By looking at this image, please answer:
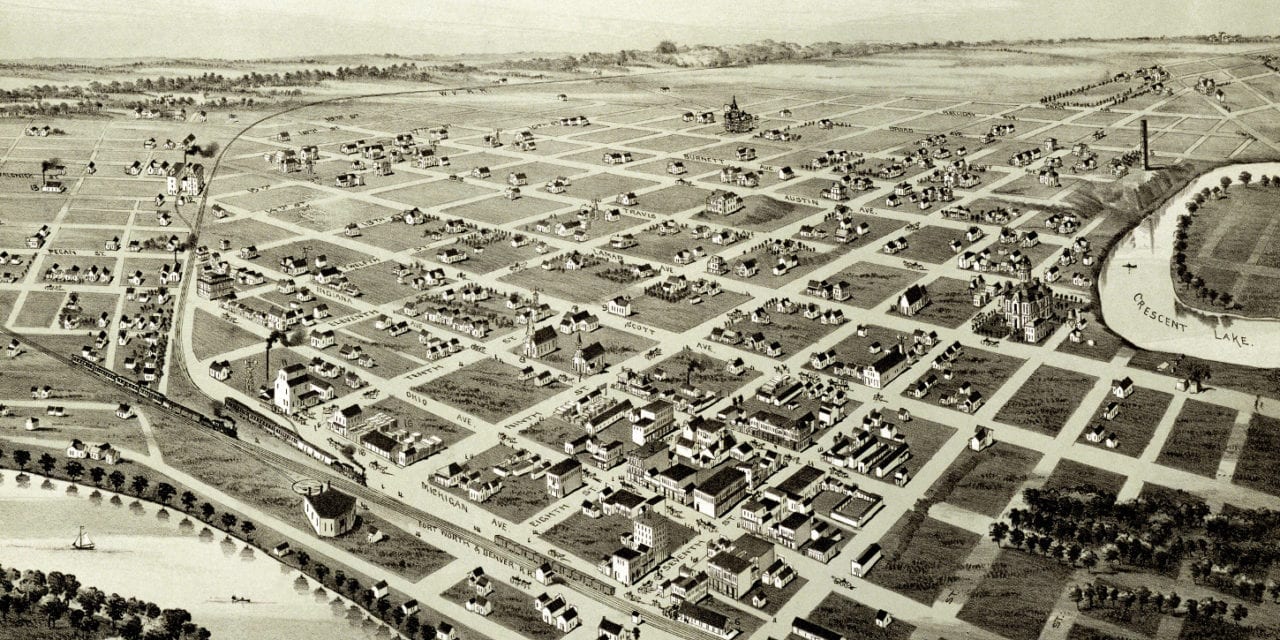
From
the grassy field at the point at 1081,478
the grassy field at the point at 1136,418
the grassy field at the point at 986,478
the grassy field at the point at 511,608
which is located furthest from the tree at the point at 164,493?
the grassy field at the point at 1136,418

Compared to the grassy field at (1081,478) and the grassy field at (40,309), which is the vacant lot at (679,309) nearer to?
the grassy field at (1081,478)

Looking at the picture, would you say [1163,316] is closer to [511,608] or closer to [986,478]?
[986,478]

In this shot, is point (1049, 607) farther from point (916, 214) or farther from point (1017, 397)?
point (916, 214)

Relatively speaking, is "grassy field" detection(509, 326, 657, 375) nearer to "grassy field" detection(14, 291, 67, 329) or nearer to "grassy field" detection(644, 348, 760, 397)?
"grassy field" detection(644, 348, 760, 397)

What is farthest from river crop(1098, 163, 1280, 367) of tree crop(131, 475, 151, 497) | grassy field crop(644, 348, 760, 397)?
tree crop(131, 475, 151, 497)

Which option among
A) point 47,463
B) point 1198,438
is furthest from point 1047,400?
point 47,463

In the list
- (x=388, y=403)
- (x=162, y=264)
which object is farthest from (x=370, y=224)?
(x=388, y=403)
